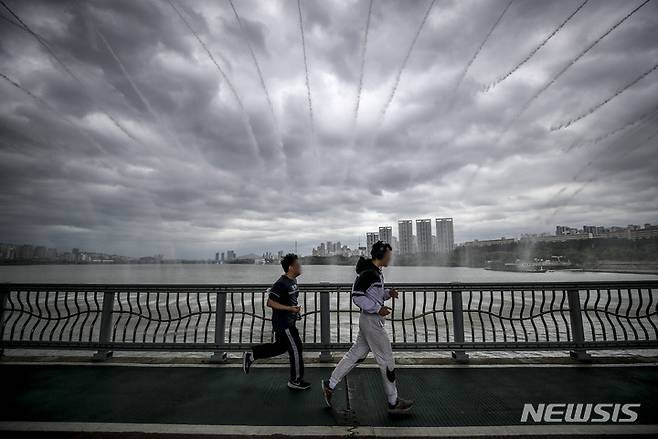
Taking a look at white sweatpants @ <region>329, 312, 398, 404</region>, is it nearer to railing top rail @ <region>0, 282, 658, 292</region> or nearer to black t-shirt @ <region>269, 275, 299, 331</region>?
black t-shirt @ <region>269, 275, 299, 331</region>

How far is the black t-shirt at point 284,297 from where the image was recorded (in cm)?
469

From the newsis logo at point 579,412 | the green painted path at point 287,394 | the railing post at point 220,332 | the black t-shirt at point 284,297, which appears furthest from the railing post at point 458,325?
the railing post at point 220,332

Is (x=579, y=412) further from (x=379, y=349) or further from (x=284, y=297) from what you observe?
(x=284, y=297)

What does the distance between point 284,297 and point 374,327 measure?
1.43 metres

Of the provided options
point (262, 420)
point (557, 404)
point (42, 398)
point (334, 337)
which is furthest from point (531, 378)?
point (334, 337)

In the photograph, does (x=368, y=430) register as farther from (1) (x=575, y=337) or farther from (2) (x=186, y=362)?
(1) (x=575, y=337)

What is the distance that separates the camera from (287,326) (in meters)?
4.75

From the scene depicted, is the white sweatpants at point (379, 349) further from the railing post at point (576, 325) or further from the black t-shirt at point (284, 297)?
the railing post at point (576, 325)

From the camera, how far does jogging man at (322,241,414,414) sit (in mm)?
3977

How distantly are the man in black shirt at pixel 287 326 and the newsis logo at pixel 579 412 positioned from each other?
304 centimetres

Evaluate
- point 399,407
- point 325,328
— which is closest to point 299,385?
point 399,407

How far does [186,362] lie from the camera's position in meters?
6.16

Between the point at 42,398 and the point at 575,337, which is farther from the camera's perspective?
the point at 575,337

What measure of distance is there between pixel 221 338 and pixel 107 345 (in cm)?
229
